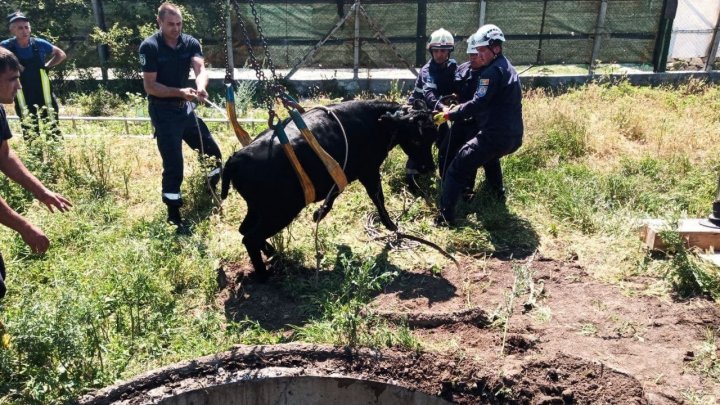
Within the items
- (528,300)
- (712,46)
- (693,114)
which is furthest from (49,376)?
(712,46)

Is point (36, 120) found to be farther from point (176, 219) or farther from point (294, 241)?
point (294, 241)

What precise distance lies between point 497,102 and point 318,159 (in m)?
1.93

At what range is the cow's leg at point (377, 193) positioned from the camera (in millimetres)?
5212

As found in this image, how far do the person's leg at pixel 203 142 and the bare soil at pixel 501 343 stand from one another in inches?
57.6

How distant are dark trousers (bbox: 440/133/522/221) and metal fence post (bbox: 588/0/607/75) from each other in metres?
7.33

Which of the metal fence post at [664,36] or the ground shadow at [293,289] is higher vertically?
the metal fence post at [664,36]

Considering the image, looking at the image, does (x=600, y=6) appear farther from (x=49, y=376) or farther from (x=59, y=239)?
(x=49, y=376)

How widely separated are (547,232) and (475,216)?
0.72m

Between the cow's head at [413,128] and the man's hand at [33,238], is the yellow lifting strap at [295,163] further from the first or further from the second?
the man's hand at [33,238]

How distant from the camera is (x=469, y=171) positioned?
5520mm

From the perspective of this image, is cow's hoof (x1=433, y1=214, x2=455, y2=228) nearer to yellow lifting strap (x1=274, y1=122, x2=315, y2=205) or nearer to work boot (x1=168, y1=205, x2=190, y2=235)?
yellow lifting strap (x1=274, y1=122, x2=315, y2=205)

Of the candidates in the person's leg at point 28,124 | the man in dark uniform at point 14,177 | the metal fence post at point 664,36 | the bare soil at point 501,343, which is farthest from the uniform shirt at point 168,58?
the metal fence post at point 664,36

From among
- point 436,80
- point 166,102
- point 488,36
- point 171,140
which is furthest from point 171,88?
point 488,36

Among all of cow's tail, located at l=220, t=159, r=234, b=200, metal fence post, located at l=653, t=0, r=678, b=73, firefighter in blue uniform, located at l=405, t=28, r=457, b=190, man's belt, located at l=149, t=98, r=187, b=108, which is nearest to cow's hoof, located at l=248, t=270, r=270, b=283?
cow's tail, located at l=220, t=159, r=234, b=200
